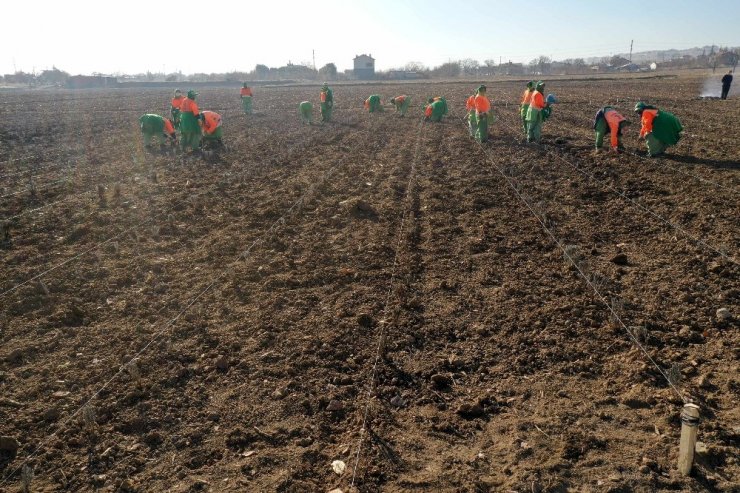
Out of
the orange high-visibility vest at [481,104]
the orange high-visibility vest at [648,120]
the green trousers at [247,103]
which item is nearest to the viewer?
the orange high-visibility vest at [648,120]

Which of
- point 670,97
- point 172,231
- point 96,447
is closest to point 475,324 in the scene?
point 96,447

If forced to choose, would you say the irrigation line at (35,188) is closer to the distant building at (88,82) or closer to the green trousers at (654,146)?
the green trousers at (654,146)

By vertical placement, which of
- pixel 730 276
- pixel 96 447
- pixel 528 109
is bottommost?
pixel 96 447

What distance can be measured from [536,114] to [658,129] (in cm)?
281

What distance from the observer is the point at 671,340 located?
4453 mm

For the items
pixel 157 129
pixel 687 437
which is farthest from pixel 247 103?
pixel 687 437

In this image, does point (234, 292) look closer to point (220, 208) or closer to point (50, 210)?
point (220, 208)

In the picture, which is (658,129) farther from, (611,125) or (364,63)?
(364,63)

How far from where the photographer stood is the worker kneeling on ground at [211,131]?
13531 millimetres

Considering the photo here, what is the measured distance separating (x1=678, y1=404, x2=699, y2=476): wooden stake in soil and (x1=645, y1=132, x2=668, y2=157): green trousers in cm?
917

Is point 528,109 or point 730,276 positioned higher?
point 528,109

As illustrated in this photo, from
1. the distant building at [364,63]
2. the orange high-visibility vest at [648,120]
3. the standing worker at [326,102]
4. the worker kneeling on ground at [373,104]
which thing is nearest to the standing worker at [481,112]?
the orange high-visibility vest at [648,120]

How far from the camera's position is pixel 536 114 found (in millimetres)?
12781

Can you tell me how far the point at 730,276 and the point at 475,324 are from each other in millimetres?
2715
